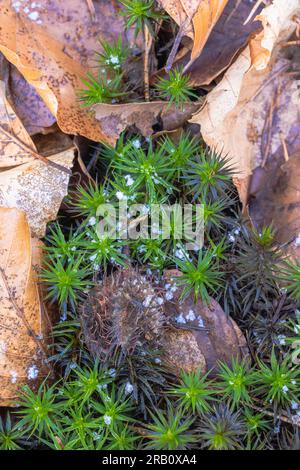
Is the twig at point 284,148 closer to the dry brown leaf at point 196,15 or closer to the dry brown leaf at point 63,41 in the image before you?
the dry brown leaf at point 196,15

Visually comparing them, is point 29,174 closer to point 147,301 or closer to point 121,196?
point 121,196

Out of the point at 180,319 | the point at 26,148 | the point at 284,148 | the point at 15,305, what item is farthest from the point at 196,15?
the point at 15,305

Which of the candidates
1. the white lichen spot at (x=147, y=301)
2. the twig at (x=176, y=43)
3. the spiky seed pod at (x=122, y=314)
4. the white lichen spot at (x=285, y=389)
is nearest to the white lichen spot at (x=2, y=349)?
the spiky seed pod at (x=122, y=314)

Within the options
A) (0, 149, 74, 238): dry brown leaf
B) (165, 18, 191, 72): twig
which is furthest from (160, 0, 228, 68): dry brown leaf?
(0, 149, 74, 238): dry brown leaf

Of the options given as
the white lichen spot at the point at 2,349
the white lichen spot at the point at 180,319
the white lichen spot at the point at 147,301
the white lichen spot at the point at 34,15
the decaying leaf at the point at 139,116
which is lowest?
the white lichen spot at the point at 2,349

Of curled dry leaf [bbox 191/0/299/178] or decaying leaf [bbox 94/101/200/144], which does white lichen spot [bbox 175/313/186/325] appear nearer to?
curled dry leaf [bbox 191/0/299/178]

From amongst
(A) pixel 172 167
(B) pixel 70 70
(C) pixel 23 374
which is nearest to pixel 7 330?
(C) pixel 23 374
